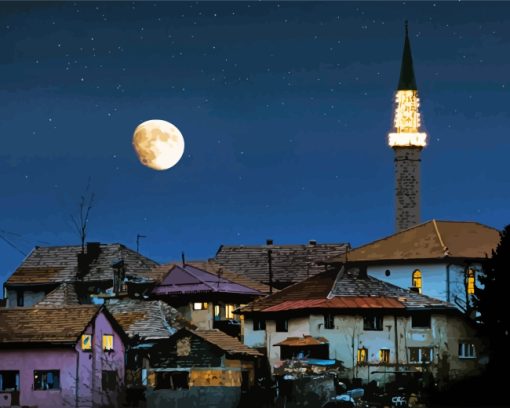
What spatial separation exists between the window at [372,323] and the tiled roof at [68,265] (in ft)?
74.9

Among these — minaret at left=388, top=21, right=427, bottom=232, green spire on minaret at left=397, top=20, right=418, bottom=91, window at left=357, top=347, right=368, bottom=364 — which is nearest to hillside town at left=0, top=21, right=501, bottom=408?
window at left=357, top=347, right=368, bottom=364

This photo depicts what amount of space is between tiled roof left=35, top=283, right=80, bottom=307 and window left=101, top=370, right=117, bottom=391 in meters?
21.5

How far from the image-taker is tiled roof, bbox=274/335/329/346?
7906cm

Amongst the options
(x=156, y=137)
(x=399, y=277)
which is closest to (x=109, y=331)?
(x=399, y=277)

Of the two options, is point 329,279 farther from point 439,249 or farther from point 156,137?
point 156,137

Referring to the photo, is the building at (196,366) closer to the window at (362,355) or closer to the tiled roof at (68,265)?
the window at (362,355)

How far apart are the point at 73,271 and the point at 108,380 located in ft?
97.4

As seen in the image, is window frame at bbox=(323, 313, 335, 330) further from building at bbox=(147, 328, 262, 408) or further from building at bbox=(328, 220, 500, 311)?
building at bbox=(328, 220, 500, 311)

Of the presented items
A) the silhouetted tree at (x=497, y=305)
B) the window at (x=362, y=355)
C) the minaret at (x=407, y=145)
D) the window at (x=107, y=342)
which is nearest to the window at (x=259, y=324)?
the window at (x=362, y=355)

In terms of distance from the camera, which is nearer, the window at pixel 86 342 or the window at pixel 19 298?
the window at pixel 86 342

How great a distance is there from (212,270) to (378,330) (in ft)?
62.3

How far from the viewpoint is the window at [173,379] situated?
243 feet

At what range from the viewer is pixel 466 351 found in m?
81.1

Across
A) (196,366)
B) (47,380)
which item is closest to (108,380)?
(47,380)
